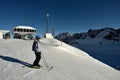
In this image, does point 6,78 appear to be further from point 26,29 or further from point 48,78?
point 26,29

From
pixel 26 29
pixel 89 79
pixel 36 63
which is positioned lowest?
pixel 89 79

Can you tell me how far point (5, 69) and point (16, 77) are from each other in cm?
165

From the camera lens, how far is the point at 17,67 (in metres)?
10.8

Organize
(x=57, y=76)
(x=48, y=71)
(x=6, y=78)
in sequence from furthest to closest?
1. (x=48, y=71)
2. (x=57, y=76)
3. (x=6, y=78)

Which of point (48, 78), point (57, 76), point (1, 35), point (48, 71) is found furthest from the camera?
point (1, 35)

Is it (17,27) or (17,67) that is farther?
(17,27)

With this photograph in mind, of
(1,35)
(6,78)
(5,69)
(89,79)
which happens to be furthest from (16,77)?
(1,35)

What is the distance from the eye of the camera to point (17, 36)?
183ft

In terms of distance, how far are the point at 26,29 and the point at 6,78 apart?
4919 cm

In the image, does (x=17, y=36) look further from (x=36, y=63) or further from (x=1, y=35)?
(x=36, y=63)

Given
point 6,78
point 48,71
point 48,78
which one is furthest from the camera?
point 48,71

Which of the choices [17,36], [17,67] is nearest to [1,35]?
[17,36]

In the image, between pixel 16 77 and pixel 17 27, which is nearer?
pixel 16 77

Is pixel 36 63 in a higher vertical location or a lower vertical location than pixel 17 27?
lower
